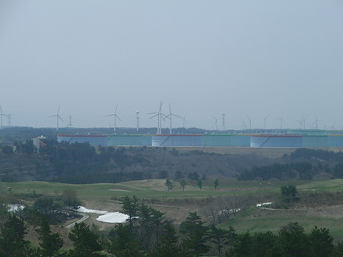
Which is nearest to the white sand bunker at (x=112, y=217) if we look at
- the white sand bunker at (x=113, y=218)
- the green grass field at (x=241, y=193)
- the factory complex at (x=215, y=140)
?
the white sand bunker at (x=113, y=218)

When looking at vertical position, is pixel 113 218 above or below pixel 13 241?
below

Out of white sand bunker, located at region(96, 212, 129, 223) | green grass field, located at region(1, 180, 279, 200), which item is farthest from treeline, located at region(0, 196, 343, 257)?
green grass field, located at region(1, 180, 279, 200)

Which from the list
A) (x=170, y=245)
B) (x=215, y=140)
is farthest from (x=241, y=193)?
(x=215, y=140)

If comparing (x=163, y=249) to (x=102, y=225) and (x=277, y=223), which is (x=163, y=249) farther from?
(x=102, y=225)

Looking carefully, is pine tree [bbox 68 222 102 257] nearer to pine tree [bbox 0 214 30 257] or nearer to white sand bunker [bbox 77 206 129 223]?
pine tree [bbox 0 214 30 257]

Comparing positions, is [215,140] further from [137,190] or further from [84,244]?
[84,244]

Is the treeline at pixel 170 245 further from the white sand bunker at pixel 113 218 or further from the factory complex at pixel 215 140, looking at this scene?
the factory complex at pixel 215 140

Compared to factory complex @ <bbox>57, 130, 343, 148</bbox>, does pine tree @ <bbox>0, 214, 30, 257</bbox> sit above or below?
below

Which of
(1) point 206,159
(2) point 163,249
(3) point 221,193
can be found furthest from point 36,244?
(1) point 206,159
